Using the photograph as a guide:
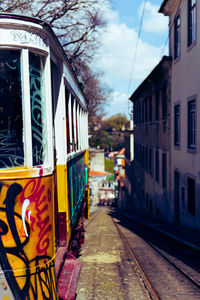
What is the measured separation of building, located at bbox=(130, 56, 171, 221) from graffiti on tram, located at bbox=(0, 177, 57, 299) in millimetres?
14250

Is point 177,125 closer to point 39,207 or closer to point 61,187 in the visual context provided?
point 61,187

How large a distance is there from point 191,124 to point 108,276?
26.1 feet

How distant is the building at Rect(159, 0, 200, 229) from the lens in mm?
12672

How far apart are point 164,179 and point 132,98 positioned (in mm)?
13702

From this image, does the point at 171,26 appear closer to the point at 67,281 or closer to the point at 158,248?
the point at 158,248

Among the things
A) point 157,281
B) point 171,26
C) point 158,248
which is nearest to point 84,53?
point 171,26

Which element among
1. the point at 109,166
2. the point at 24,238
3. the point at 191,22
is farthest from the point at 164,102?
the point at 109,166

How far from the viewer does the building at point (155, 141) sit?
17.8 meters

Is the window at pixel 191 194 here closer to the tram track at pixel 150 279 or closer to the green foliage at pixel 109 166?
the tram track at pixel 150 279

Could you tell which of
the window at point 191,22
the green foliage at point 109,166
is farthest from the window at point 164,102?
the green foliage at point 109,166

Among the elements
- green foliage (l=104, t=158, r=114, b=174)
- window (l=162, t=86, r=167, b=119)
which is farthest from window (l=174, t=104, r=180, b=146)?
green foliage (l=104, t=158, r=114, b=174)

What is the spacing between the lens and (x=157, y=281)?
22.7 feet

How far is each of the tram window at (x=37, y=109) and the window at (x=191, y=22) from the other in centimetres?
1044

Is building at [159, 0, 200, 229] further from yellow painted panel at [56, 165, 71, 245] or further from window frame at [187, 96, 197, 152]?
yellow painted panel at [56, 165, 71, 245]
